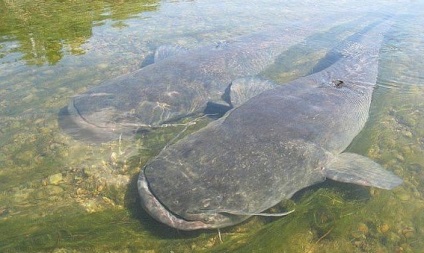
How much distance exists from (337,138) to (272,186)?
1516 mm

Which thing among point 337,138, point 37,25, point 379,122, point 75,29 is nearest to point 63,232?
point 337,138

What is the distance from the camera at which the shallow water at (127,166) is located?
3438 mm

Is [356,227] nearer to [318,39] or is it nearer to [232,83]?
[232,83]

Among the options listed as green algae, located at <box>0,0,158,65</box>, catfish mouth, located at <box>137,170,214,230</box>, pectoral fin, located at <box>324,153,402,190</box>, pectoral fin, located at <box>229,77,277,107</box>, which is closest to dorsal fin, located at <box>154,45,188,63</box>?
pectoral fin, located at <box>229,77,277,107</box>

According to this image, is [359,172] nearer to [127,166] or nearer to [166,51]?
[127,166]

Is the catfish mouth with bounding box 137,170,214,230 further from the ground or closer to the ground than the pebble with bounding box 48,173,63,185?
further from the ground

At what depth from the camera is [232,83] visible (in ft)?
20.2

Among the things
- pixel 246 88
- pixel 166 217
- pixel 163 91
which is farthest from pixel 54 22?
pixel 166 217

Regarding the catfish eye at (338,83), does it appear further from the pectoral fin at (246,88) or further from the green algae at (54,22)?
the green algae at (54,22)

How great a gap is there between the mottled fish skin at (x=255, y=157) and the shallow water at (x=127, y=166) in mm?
270

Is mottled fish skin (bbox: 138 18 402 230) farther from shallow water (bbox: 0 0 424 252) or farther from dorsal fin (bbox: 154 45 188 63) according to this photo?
dorsal fin (bbox: 154 45 188 63)

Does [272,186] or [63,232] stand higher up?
[272,186]

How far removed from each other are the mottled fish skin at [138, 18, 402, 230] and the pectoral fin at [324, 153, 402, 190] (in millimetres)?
21

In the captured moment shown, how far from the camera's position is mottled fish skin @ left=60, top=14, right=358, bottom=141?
481cm
